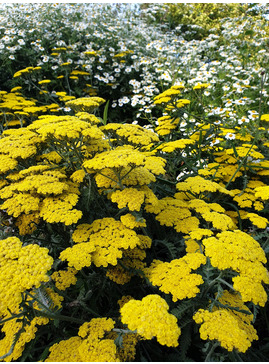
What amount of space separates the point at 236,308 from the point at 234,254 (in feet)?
0.80

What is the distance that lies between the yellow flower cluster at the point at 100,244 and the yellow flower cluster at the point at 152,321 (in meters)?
0.23

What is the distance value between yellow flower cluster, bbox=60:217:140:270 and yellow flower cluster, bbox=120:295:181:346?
0.77 ft

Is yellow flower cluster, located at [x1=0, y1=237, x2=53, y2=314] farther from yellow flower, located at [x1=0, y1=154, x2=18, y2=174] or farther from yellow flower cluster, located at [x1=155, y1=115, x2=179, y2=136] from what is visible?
yellow flower cluster, located at [x1=155, y1=115, x2=179, y2=136]

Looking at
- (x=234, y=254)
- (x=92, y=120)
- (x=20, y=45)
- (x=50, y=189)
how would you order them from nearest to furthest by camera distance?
(x=234, y=254) → (x=50, y=189) → (x=92, y=120) → (x=20, y=45)

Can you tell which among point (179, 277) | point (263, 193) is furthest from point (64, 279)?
point (263, 193)

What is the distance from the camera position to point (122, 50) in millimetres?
5121

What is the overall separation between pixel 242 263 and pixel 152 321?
0.47 metres

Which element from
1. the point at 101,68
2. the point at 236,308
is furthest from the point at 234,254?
the point at 101,68

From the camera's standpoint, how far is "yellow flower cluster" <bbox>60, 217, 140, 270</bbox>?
3.98 feet

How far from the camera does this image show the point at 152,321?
0.96 metres

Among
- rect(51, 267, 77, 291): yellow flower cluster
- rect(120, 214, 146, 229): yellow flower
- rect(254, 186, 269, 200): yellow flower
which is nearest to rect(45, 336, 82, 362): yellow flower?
Answer: rect(51, 267, 77, 291): yellow flower cluster

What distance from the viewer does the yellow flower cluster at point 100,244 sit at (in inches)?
47.8

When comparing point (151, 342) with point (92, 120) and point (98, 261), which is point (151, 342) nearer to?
point (98, 261)

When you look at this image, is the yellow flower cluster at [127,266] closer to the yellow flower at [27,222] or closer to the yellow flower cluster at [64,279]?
the yellow flower cluster at [64,279]
